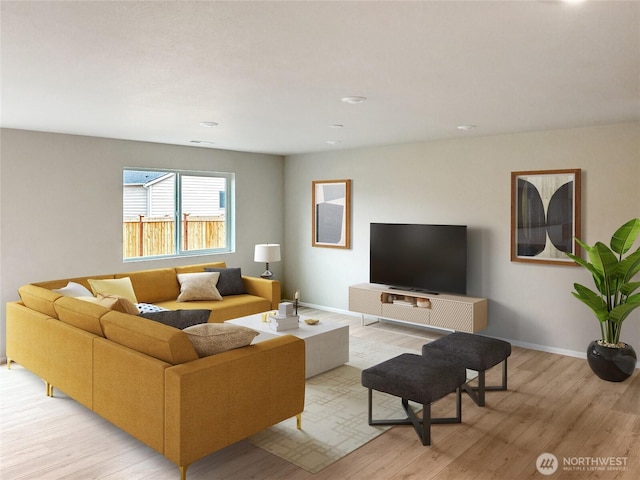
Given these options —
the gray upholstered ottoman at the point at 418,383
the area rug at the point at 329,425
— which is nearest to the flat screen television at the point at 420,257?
the area rug at the point at 329,425

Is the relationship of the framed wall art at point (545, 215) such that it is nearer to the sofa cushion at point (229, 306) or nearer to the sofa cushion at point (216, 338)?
the sofa cushion at point (229, 306)

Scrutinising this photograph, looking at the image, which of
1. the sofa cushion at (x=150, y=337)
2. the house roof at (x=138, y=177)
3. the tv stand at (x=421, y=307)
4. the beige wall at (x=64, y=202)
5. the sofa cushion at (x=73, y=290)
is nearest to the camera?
the sofa cushion at (x=150, y=337)

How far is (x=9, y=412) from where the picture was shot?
12.4 ft

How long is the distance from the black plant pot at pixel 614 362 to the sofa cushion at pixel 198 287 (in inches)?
160

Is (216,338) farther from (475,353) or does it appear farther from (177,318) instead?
(475,353)

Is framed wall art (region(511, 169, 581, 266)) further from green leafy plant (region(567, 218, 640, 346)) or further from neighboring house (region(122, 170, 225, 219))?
neighboring house (region(122, 170, 225, 219))

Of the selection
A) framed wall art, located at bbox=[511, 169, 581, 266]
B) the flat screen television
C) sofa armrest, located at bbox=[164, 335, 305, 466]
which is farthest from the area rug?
framed wall art, located at bbox=[511, 169, 581, 266]

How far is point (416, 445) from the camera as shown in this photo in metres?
3.29

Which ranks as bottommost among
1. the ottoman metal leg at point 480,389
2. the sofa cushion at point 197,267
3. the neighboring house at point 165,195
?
the ottoman metal leg at point 480,389

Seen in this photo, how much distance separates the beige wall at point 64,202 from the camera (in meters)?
5.17

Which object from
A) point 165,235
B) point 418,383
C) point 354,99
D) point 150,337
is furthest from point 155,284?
point 418,383

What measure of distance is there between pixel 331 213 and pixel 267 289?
1724mm

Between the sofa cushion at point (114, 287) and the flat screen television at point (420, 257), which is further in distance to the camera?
Answer: the flat screen television at point (420, 257)

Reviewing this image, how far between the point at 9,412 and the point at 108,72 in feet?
8.81
